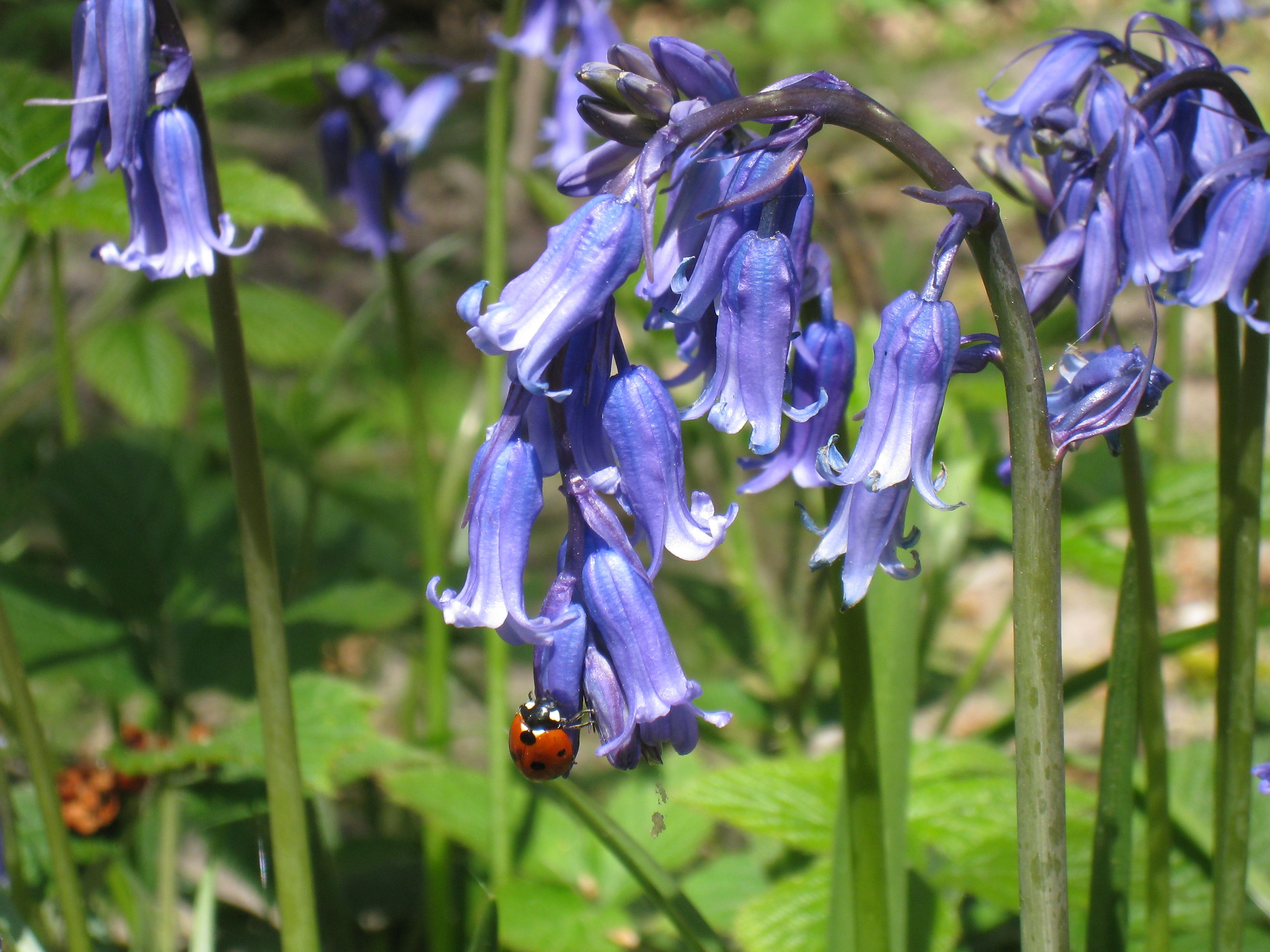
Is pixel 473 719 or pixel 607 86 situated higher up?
pixel 607 86

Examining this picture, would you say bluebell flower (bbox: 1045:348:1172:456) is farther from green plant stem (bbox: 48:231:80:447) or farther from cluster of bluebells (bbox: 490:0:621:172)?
green plant stem (bbox: 48:231:80:447)

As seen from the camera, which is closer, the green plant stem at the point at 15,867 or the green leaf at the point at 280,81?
the green plant stem at the point at 15,867

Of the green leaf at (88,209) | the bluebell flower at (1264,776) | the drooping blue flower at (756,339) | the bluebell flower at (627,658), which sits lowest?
the bluebell flower at (1264,776)

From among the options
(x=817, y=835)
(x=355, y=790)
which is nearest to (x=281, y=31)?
(x=355, y=790)

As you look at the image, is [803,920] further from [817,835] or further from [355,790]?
[355,790]

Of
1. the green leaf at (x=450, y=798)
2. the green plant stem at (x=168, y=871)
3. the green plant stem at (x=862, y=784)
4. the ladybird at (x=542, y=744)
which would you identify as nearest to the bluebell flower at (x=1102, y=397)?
the green plant stem at (x=862, y=784)

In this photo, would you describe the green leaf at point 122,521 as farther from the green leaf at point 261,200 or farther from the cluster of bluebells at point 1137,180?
the cluster of bluebells at point 1137,180
